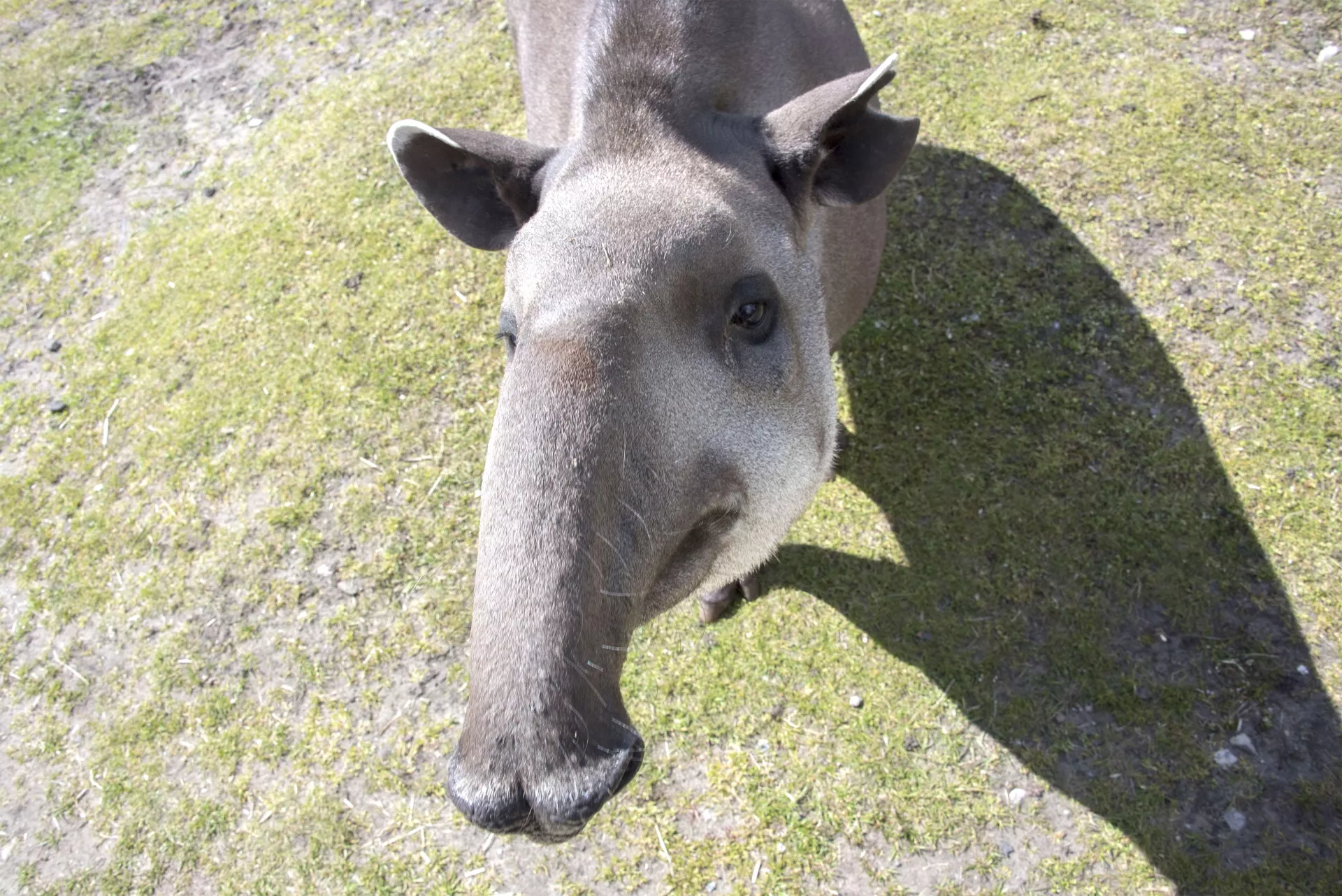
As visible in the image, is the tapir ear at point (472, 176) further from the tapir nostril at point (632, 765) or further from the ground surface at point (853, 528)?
the ground surface at point (853, 528)

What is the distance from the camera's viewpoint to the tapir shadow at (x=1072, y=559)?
155 inches

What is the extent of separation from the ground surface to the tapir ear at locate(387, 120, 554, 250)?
221cm

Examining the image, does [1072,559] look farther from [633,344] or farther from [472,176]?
[472,176]

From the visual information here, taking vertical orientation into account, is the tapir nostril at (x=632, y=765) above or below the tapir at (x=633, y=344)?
below

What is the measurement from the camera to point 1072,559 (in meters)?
4.62

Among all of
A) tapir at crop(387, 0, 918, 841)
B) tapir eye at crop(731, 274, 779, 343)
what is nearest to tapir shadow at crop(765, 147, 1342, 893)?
tapir at crop(387, 0, 918, 841)

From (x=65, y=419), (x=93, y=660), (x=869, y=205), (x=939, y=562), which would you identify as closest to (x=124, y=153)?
(x=65, y=419)

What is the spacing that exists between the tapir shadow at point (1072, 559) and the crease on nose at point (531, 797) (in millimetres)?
2635

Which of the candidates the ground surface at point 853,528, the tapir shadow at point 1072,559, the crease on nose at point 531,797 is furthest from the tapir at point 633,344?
the ground surface at point 853,528

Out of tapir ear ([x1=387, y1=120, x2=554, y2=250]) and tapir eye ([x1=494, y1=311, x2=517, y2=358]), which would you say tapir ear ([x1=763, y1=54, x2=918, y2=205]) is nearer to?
tapir ear ([x1=387, y1=120, x2=554, y2=250])

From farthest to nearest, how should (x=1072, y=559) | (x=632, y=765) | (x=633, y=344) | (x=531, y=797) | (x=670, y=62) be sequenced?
(x=1072, y=559) → (x=670, y=62) → (x=633, y=344) → (x=632, y=765) → (x=531, y=797)

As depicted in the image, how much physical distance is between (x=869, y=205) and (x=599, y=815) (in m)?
3.23

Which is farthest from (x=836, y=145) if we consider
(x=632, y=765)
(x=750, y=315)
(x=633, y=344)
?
(x=632, y=765)

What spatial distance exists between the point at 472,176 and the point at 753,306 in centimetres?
138
